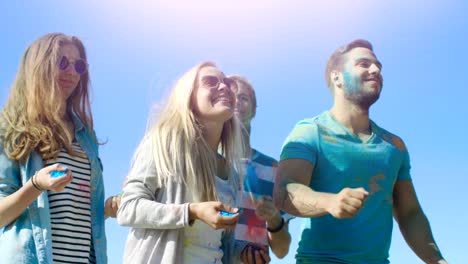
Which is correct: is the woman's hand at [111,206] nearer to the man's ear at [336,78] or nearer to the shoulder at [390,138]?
the man's ear at [336,78]

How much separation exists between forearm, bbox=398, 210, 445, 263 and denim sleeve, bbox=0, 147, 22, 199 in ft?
9.48

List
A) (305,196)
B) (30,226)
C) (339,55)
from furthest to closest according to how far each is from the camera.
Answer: (339,55) < (305,196) < (30,226)

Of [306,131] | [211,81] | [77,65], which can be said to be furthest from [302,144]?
[77,65]

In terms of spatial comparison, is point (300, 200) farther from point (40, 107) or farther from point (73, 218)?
point (40, 107)

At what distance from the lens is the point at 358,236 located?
462cm

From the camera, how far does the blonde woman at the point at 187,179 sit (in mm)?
3758

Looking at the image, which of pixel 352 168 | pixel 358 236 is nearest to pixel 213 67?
pixel 352 168

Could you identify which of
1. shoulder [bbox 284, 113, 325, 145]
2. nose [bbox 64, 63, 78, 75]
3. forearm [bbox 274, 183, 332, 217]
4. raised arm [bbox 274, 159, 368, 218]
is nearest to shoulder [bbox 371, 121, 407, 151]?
shoulder [bbox 284, 113, 325, 145]

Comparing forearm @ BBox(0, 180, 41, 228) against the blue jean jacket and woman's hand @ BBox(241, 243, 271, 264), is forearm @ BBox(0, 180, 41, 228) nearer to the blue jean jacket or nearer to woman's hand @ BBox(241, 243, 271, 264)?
the blue jean jacket

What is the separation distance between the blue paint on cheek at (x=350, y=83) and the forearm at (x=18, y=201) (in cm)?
254

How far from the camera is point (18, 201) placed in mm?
3709

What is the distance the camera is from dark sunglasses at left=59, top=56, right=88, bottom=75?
14.5 ft

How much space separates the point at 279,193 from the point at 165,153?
94 cm

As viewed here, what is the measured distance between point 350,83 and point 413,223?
1.19 m
